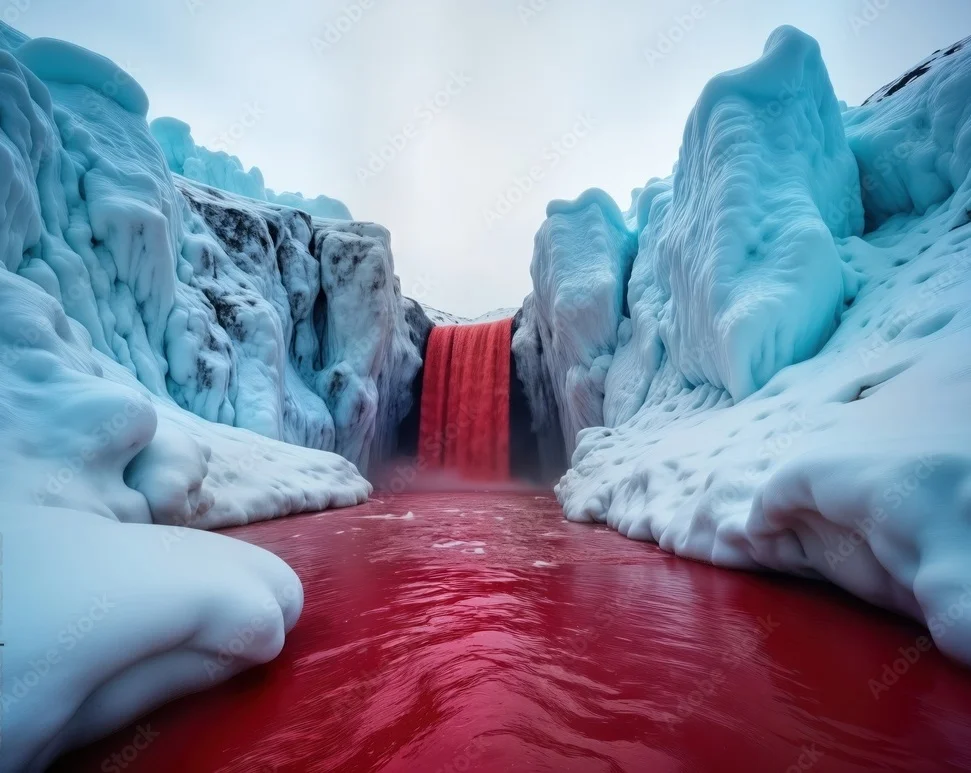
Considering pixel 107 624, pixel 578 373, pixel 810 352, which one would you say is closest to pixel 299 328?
pixel 578 373

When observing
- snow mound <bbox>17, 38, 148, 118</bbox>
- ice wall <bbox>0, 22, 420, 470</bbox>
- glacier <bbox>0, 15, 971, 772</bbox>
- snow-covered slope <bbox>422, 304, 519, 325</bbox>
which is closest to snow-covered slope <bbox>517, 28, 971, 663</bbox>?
glacier <bbox>0, 15, 971, 772</bbox>

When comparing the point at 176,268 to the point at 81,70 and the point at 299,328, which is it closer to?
the point at 81,70

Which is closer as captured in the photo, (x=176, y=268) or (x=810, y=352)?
(x=810, y=352)

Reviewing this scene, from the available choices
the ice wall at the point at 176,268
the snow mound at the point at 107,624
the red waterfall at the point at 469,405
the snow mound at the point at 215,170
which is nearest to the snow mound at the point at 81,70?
the ice wall at the point at 176,268

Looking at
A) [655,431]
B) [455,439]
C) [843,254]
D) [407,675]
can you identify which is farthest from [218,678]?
[455,439]

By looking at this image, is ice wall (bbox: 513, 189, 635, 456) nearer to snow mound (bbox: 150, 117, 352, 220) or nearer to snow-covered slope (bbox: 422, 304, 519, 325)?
snow mound (bbox: 150, 117, 352, 220)

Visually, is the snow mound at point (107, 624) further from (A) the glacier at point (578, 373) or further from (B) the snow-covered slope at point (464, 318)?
(B) the snow-covered slope at point (464, 318)
